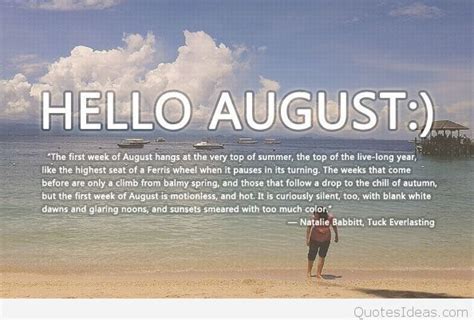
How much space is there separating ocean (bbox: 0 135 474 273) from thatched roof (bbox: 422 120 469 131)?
257 millimetres

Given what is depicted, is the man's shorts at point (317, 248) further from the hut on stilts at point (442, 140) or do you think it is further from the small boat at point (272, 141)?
the hut on stilts at point (442, 140)

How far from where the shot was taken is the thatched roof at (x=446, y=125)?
16.7 ft

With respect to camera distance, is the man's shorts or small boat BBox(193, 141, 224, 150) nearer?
small boat BBox(193, 141, 224, 150)

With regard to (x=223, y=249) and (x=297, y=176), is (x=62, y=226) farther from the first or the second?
(x=297, y=176)

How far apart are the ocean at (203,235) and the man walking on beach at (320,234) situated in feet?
0.35

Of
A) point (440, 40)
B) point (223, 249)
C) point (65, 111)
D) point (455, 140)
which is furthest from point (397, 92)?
point (65, 111)

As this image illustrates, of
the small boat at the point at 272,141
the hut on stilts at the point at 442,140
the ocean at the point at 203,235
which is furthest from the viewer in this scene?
the hut on stilts at the point at 442,140

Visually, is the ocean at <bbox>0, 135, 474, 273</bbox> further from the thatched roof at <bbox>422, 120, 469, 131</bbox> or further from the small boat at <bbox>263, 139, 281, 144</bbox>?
the thatched roof at <bbox>422, 120, 469, 131</bbox>

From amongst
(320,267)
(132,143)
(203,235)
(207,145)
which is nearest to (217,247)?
(203,235)

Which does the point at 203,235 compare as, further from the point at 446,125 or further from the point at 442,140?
the point at 442,140

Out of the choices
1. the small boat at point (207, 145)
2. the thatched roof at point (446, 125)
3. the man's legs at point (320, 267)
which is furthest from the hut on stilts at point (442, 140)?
the small boat at point (207, 145)

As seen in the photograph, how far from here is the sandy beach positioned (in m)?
4.88

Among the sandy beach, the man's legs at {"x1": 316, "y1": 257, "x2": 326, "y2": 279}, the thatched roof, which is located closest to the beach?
the sandy beach

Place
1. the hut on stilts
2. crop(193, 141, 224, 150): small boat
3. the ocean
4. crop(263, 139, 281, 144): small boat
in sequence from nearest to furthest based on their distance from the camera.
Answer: crop(193, 141, 224, 150): small boat → crop(263, 139, 281, 144): small boat → the ocean → the hut on stilts
